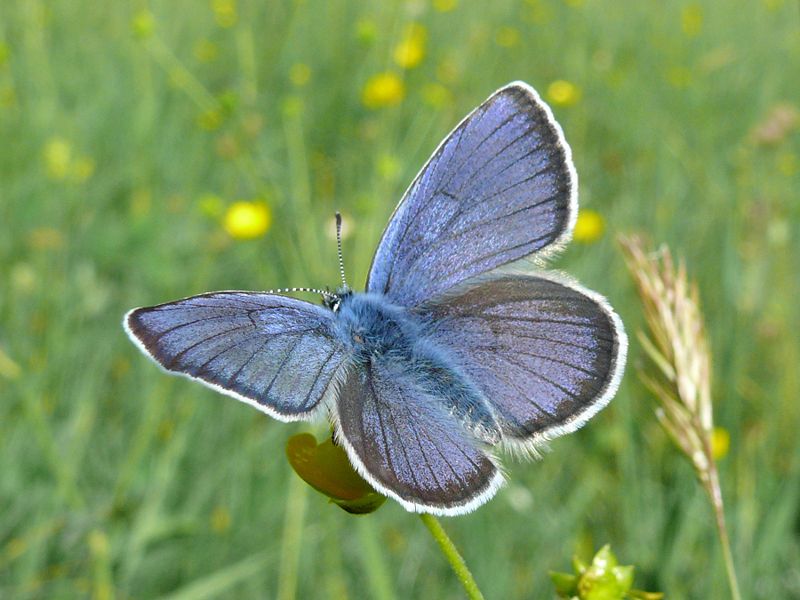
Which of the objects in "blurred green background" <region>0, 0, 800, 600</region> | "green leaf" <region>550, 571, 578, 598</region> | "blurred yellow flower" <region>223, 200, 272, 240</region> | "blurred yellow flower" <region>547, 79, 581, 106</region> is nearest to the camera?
"green leaf" <region>550, 571, 578, 598</region>

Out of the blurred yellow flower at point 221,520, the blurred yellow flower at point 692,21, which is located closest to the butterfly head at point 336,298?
the blurred yellow flower at point 221,520

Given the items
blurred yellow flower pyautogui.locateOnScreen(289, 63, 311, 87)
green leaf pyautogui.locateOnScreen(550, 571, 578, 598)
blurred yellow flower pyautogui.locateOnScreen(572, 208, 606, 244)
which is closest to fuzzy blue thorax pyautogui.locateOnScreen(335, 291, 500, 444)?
green leaf pyautogui.locateOnScreen(550, 571, 578, 598)

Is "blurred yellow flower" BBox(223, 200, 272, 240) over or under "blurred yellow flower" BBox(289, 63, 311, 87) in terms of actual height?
under

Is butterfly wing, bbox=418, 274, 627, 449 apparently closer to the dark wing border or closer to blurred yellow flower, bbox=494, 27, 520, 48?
the dark wing border

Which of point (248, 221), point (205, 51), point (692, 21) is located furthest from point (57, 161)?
point (692, 21)

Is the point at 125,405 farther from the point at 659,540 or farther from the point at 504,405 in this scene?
the point at 504,405

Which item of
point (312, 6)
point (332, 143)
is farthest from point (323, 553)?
point (312, 6)
